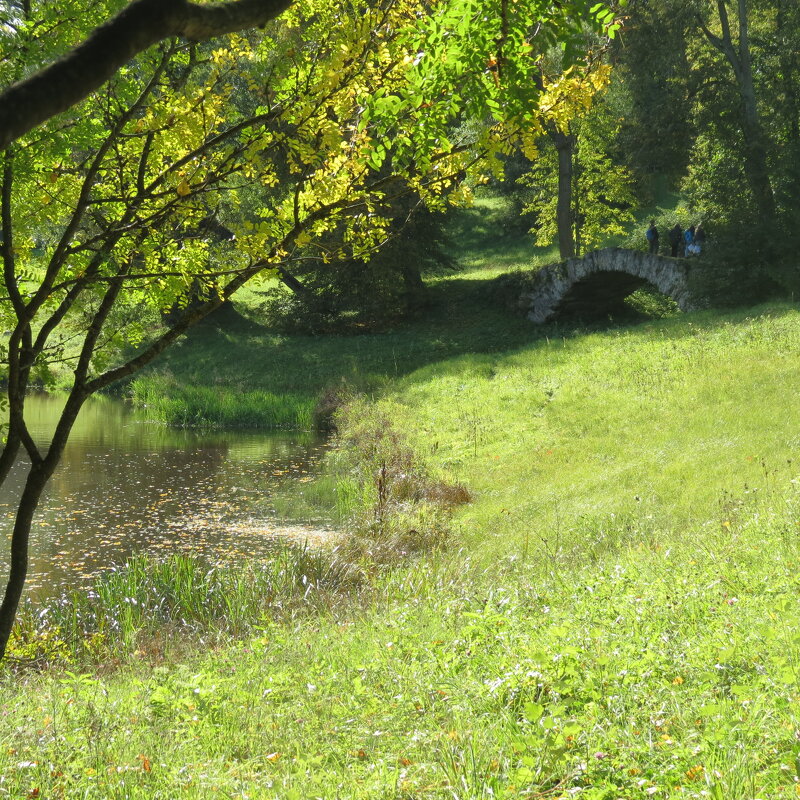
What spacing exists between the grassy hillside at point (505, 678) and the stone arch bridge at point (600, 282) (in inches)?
582

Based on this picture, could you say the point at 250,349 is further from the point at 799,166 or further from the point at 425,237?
the point at 799,166

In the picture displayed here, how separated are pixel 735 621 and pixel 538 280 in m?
24.9

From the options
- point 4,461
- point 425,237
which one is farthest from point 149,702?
point 425,237

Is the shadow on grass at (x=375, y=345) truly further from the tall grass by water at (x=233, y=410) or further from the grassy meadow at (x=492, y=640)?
the grassy meadow at (x=492, y=640)

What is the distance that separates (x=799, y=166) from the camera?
21312 mm

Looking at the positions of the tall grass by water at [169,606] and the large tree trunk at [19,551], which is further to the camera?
the tall grass by water at [169,606]

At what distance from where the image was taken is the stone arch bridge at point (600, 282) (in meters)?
24.2

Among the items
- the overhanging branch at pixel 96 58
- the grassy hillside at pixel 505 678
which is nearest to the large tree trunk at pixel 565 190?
the grassy hillside at pixel 505 678

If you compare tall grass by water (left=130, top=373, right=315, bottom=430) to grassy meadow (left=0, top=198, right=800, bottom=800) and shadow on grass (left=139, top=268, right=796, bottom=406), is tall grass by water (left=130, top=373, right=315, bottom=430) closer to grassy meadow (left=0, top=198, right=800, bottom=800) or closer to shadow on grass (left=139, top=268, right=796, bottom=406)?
shadow on grass (left=139, top=268, right=796, bottom=406)

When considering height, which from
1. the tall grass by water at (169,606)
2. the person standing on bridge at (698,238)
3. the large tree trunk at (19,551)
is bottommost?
the tall grass by water at (169,606)

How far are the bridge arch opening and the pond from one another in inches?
455

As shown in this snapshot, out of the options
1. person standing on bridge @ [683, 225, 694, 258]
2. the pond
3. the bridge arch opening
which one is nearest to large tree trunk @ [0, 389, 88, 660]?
the pond

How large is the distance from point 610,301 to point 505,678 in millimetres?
26075

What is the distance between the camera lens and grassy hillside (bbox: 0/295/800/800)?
124 inches
